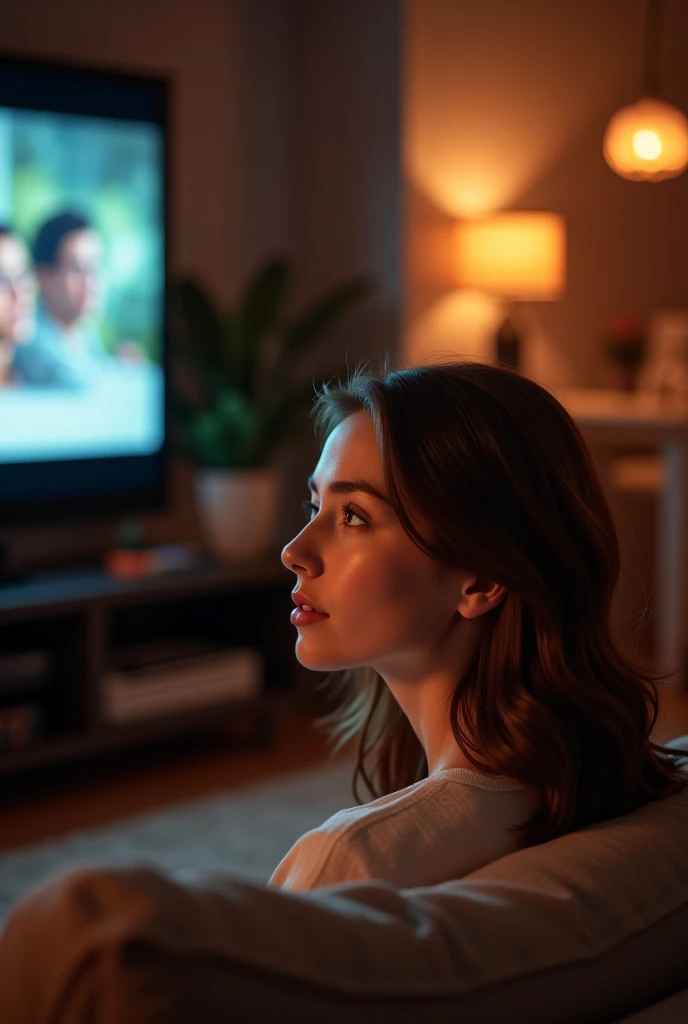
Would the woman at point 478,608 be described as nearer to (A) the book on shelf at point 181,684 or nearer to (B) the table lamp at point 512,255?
(A) the book on shelf at point 181,684

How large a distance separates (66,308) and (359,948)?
128 inches

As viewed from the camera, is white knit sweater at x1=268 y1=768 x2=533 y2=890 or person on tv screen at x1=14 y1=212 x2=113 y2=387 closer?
white knit sweater at x1=268 y1=768 x2=533 y2=890

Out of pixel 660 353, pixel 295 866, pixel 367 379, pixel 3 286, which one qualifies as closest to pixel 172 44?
pixel 3 286

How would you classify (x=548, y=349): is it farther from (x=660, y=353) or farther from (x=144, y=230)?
(x=144, y=230)

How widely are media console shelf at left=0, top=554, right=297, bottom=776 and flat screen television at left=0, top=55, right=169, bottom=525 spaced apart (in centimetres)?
32

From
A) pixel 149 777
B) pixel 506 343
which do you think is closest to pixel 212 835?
pixel 149 777

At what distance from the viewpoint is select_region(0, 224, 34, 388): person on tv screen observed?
354 cm

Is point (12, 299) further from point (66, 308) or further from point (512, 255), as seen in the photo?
point (512, 255)

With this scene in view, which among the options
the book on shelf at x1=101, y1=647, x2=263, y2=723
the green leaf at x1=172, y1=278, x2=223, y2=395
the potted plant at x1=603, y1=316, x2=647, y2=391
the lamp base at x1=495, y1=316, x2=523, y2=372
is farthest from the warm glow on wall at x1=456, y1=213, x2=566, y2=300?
the book on shelf at x1=101, y1=647, x2=263, y2=723

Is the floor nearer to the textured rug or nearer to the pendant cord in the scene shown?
the textured rug

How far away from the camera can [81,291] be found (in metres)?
3.73

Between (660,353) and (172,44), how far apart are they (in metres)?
2.23

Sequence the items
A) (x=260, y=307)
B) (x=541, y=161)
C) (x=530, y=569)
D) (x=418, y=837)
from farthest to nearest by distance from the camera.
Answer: (x=541, y=161) < (x=260, y=307) < (x=530, y=569) < (x=418, y=837)

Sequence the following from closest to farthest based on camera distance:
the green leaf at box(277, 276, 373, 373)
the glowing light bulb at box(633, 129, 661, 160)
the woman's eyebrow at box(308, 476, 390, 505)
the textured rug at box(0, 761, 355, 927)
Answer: the woman's eyebrow at box(308, 476, 390, 505) < the textured rug at box(0, 761, 355, 927) < the green leaf at box(277, 276, 373, 373) < the glowing light bulb at box(633, 129, 661, 160)
